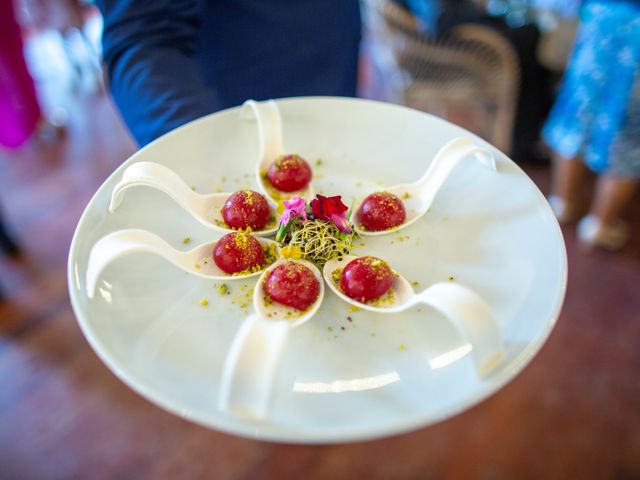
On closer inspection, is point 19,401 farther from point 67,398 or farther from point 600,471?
point 600,471

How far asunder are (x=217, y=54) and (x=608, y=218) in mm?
1301

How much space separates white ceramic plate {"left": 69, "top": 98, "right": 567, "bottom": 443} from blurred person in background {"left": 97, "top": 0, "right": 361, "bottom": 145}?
10cm

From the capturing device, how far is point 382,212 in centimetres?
64

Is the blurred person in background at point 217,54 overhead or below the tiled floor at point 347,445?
overhead

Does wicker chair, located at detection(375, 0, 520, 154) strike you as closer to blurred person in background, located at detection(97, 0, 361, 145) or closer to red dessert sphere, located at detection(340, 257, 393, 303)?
blurred person in background, located at detection(97, 0, 361, 145)

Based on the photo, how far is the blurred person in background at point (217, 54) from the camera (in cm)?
79

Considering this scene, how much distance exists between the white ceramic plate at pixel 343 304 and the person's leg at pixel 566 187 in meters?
1.02

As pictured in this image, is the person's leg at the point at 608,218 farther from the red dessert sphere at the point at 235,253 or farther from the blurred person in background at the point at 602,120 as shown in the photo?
the red dessert sphere at the point at 235,253

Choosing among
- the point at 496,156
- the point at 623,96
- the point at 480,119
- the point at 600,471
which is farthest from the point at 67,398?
the point at 480,119

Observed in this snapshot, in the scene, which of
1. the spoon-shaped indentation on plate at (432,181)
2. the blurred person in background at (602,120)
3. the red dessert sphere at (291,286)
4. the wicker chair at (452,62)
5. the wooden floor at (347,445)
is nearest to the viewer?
the red dessert sphere at (291,286)

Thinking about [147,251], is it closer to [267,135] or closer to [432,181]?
[267,135]

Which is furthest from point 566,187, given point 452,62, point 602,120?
point 452,62

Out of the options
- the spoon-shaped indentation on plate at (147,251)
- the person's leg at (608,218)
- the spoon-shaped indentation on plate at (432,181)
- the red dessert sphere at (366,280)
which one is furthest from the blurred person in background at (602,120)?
the spoon-shaped indentation on plate at (147,251)

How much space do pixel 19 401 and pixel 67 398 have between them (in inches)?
4.7
